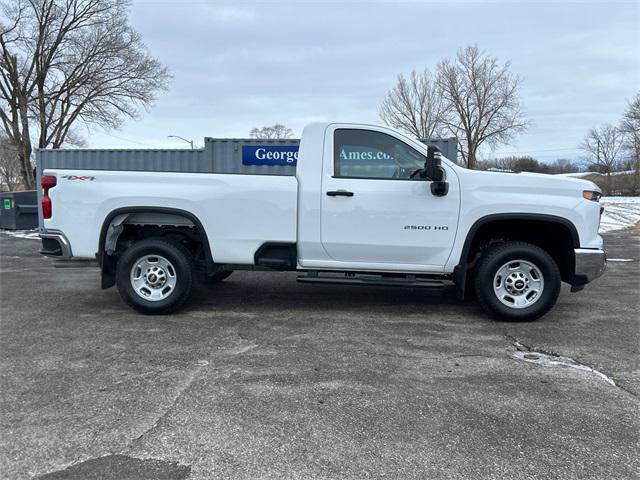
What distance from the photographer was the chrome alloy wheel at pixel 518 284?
17.0ft

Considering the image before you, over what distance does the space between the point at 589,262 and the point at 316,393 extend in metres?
3.37

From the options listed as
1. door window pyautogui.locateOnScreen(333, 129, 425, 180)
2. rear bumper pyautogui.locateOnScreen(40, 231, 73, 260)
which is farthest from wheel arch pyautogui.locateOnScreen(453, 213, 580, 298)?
rear bumper pyautogui.locateOnScreen(40, 231, 73, 260)

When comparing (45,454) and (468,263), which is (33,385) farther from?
(468,263)

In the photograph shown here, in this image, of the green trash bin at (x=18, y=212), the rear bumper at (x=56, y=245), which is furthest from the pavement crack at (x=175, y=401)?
the green trash bin at (x=18, y=212)

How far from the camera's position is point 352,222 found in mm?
5219

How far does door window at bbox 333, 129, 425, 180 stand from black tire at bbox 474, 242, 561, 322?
1.26 meters

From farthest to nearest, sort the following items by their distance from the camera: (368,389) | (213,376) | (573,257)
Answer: (573,257) → (213,376) → (368,389)

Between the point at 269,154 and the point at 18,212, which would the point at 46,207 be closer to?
the point at 269,154

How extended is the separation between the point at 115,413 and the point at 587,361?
3704 millimetres

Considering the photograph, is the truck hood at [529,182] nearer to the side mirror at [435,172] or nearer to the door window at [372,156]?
the side mirror at [435,172]

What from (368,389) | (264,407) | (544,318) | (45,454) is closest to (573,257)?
(544,318)

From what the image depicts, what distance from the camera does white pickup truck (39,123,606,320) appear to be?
5.11 meters

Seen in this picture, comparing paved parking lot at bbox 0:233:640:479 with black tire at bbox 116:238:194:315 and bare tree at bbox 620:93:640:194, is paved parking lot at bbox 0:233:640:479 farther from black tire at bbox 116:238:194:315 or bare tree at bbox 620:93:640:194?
bare tree at bbox 620:93:640:194

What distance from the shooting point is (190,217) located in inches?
210
